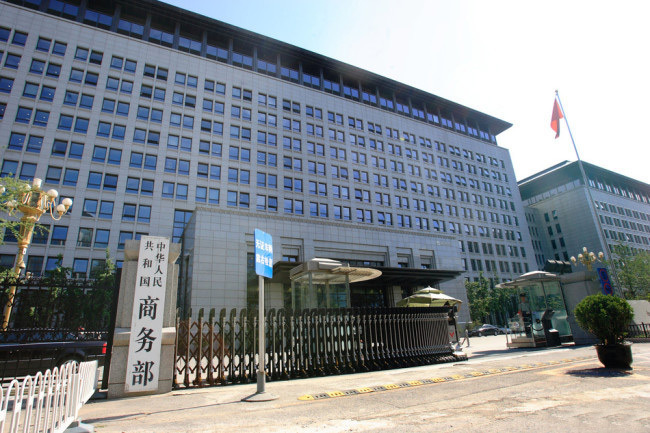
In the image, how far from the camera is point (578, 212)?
7338cm

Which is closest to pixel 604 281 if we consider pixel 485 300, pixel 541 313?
pixel 541 313

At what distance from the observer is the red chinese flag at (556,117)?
68.5 feet

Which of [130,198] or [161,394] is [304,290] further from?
[130,198]

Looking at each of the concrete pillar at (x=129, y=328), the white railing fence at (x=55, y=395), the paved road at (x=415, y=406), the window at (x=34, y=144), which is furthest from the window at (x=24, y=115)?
the white railing fence at (x=55, y=395)

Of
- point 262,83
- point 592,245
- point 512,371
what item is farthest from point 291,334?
point 592,245

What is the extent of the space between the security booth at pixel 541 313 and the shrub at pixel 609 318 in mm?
8134

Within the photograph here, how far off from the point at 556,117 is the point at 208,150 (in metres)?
34.2

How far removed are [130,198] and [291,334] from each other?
33638mm

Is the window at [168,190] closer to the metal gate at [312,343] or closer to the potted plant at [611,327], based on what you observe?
the metal gate at [312,343]

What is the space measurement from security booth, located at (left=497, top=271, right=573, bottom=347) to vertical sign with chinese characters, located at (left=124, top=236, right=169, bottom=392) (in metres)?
16.0

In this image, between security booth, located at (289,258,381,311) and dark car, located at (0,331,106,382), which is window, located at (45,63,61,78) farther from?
security booth, located at (289,258,381,311)

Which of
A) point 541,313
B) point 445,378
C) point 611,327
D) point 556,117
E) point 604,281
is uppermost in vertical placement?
point 556,117

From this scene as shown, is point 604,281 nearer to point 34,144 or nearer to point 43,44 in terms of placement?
point 34,144

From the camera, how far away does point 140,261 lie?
26.0 feet
